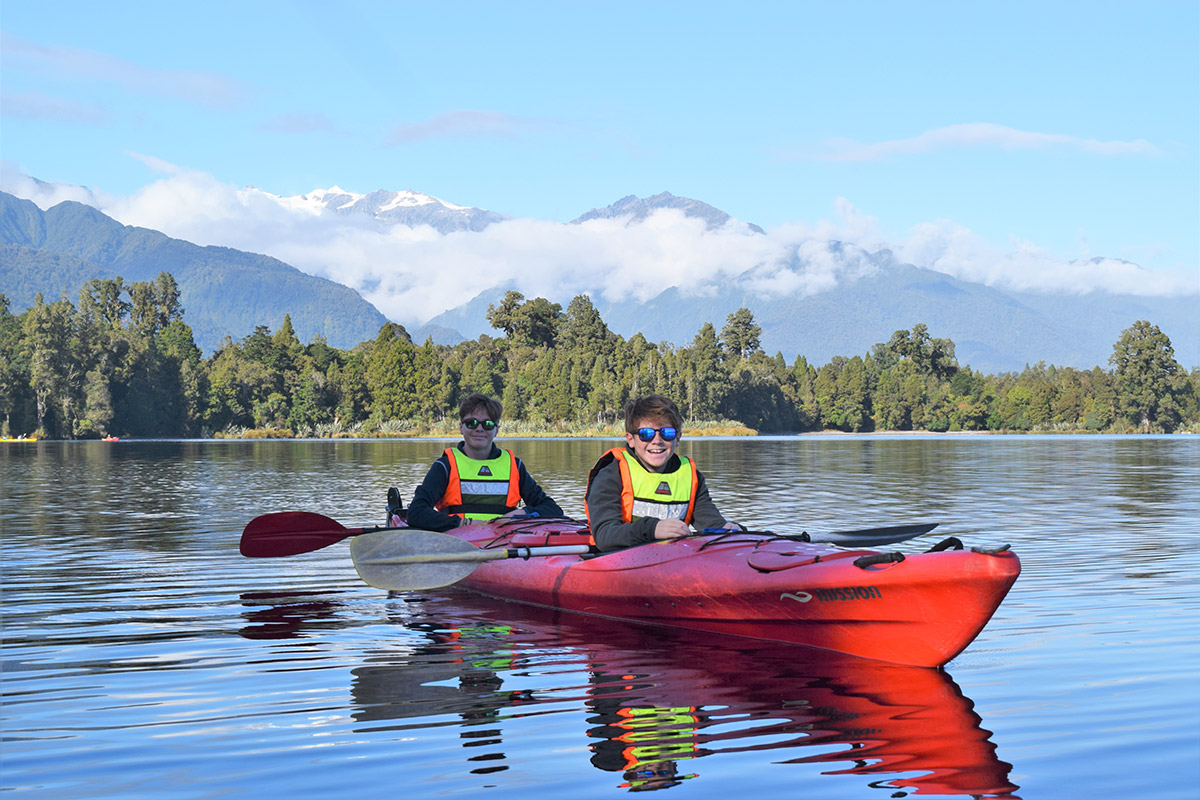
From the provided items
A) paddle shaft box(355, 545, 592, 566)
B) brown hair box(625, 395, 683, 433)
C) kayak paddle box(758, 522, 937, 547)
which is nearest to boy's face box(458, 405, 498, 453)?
paddle shaft box(355, 545, 592, 566)

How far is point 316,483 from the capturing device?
106 ft

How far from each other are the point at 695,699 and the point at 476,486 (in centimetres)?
551

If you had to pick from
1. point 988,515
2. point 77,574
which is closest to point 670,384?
point 988,515

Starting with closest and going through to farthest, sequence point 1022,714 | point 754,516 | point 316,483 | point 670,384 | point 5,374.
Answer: point 1022,714 → point 754,516 → point 316,483 → point 5,374 → point 670,384

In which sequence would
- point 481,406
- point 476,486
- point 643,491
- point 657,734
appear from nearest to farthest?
1. point 657,734
2. point 643,491
3. point 481,406
4. point 476,486

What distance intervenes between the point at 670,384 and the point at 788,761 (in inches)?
4386

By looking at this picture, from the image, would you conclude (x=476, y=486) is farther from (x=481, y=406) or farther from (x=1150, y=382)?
(x=1150, y=382)

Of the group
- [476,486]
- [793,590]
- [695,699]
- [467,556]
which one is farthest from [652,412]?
[476,486]

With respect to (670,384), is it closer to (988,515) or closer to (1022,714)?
(988,515)

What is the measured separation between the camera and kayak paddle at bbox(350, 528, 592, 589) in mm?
10594

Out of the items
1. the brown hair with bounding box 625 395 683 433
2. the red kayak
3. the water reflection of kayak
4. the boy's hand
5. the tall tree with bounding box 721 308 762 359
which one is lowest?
the water reflection of kayak

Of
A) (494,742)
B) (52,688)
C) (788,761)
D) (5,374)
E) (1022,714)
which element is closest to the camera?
(788,761)

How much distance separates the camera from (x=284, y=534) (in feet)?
45.4

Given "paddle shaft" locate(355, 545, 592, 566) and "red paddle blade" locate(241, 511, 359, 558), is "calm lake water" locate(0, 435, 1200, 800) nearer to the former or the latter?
"red paddle blade" locate(241, 511, 359, 558)
